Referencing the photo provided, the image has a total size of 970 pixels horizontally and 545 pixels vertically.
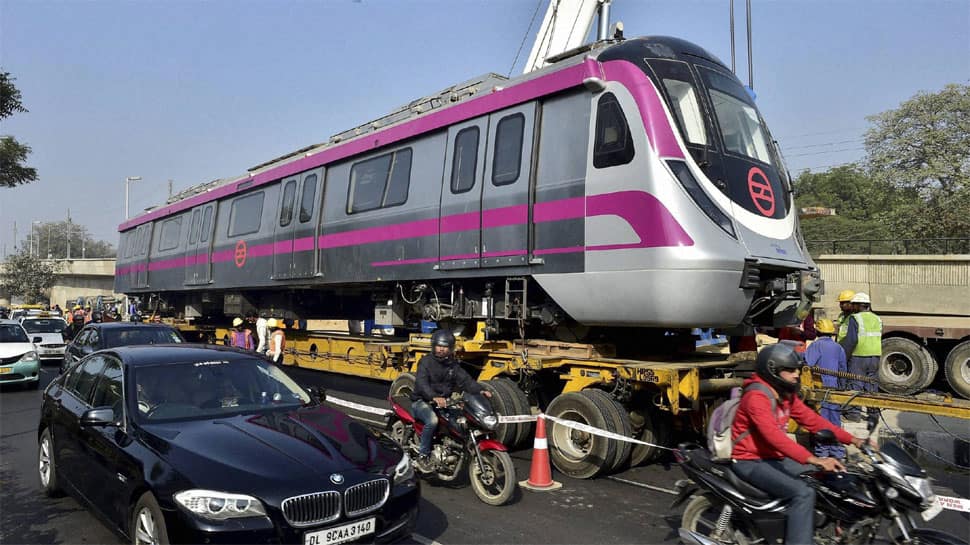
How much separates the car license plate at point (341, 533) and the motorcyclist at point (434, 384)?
2.19m

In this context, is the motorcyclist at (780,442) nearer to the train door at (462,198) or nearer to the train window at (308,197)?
the train door at (462,198)

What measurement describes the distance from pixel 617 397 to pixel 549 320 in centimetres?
121

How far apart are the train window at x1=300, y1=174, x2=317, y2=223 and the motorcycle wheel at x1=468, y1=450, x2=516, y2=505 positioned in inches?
266

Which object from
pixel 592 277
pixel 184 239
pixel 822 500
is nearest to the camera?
pixel 822 500

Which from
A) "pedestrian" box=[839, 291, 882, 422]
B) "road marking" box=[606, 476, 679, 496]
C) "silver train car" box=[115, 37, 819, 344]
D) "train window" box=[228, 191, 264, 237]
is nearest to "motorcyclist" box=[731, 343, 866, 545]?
"silver train car" box=[115, 37, 819, 344]

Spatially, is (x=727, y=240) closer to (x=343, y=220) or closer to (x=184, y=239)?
(x=343, y=220)

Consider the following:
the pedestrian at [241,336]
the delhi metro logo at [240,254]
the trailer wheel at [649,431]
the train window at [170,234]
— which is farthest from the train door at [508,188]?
the train window at [170,234]

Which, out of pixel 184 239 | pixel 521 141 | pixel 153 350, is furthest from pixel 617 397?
pixel 184 239

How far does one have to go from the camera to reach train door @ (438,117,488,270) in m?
8.41

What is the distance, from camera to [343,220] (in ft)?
36.0

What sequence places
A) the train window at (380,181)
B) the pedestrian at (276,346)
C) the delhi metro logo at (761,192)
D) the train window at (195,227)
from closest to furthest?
the delhi metro logo at (761,192) → the train window at (380,181) → the pedestrian at (276,346) → the train window at (195,227)

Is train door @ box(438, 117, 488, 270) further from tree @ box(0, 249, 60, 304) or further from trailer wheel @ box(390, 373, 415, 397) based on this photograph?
tree @ box(0, 249, 60, 304)

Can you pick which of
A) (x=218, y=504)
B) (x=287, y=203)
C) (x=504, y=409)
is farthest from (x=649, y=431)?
(x=287, y=203)

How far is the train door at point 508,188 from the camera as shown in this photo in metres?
7.81
